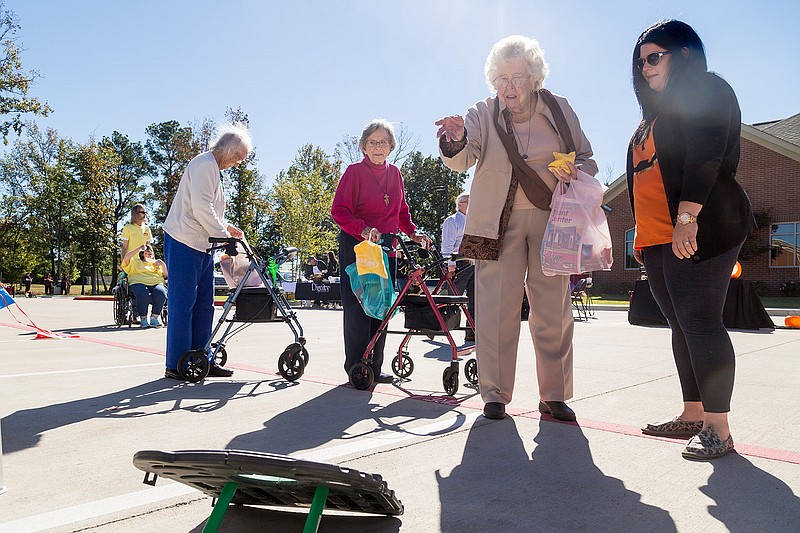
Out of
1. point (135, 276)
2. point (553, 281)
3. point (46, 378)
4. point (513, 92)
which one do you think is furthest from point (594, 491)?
point (135, 276)

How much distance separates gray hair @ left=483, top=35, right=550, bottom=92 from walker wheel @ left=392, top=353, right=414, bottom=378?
8.37 feet

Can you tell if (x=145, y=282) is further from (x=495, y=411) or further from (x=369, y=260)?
(x=495, y=411)

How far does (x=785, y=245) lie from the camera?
91.7 ft

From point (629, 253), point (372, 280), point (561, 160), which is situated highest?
point (629, 253)

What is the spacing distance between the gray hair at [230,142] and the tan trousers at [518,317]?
249 centimetres

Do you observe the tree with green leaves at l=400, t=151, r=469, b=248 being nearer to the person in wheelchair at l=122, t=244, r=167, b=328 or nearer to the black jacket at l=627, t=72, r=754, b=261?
the person in wheelchair at l=122, t=244, r=167, b=328

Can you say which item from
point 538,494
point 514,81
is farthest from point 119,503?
point 514,81

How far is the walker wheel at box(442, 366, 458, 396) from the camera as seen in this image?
4.44 m

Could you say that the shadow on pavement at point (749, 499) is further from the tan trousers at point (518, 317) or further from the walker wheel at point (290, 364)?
the walker wheel at point (290, 364)

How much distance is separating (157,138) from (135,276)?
5333 centimetres

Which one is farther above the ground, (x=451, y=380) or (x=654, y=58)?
(x=654, y=58)

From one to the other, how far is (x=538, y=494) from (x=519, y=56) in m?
2.34

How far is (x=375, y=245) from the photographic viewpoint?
4.68 metres

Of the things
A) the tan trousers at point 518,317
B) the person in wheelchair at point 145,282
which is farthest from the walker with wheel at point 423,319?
the person in wheelchair at point 145,282
